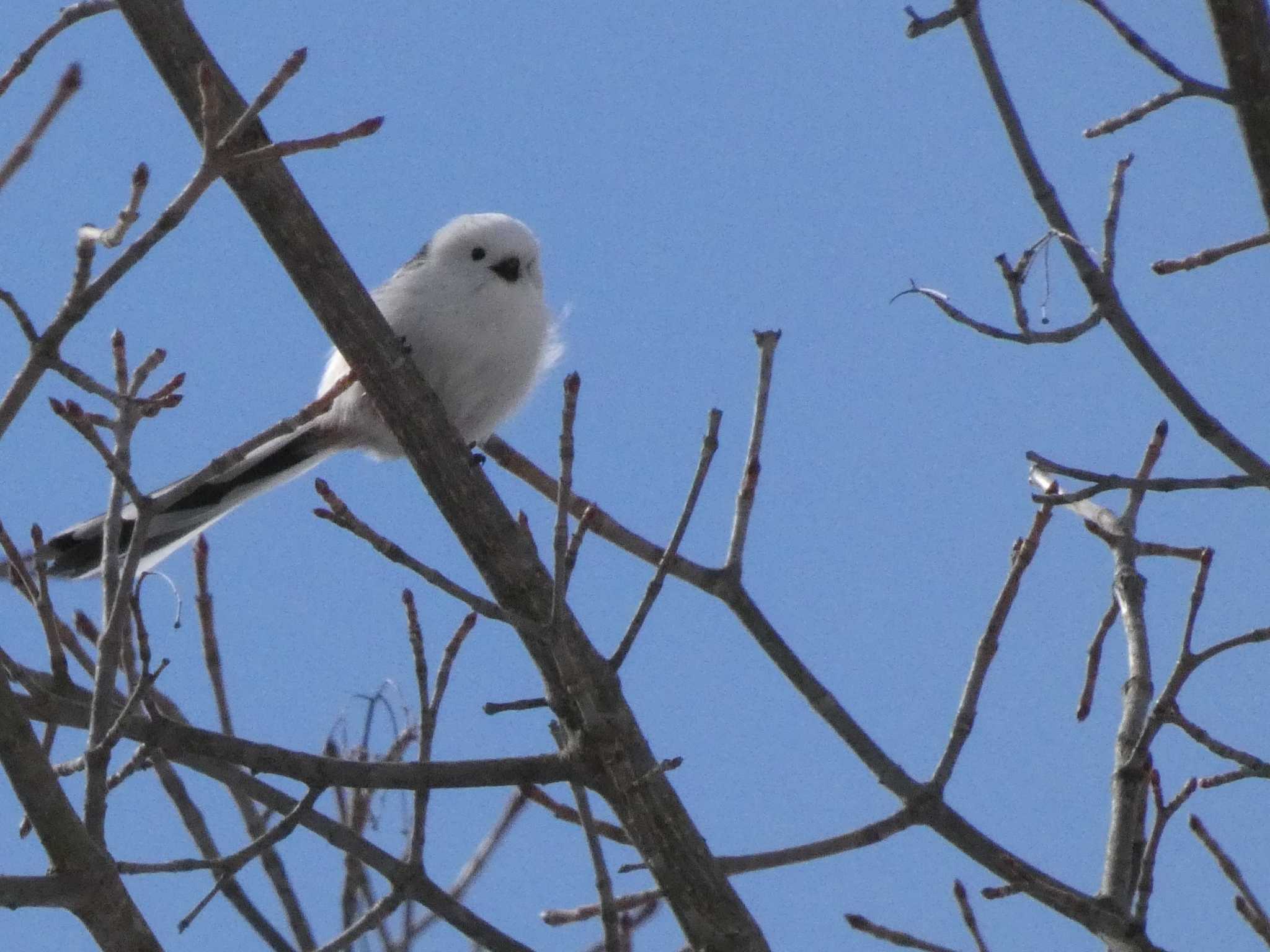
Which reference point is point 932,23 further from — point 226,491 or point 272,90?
point 226,491

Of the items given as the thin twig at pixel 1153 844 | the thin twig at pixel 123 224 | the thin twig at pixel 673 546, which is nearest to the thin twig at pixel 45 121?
the thin twig at pixel 123 224

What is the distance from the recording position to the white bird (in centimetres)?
420

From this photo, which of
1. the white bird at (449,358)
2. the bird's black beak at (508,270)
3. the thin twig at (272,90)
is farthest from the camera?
the bird's black beak at (508,270)

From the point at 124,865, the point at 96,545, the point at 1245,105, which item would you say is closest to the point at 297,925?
the point at 124,865

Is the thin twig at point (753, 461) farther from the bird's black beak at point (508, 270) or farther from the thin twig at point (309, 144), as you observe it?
the bird's black beak at point (508, 270)

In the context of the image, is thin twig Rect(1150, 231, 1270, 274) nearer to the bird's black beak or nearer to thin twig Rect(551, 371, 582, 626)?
thin twig Rect(551, 371, 582, 626)

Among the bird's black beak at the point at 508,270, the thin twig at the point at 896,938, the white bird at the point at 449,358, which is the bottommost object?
the thin twig at the point at 896,938

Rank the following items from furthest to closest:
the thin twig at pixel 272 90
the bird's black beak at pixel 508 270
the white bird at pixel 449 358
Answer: the bird's black beak at pixel 508 270 → the white bird at pixel 449 358 → the thin twig at pixel 272 90

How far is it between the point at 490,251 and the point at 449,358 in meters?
0.48

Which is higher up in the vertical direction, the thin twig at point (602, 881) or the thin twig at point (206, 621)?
the thin twig at point (206, 621)

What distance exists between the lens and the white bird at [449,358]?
4.20m

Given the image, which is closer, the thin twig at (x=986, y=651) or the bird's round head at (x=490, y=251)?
the thin twig at (x=986, y=651)

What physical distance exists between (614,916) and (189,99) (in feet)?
5.23

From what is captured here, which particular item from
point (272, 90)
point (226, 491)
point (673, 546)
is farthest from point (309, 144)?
point (226, 491)
